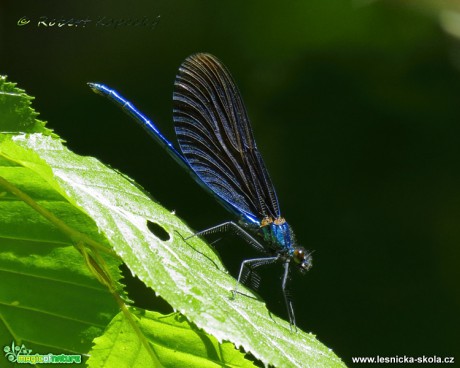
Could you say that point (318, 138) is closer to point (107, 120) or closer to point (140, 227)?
point (107, 120)

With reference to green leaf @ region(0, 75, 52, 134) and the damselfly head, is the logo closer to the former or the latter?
green leaf @ region(0, 75, 52, 134)

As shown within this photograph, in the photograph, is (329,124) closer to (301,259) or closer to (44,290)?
(301,259)

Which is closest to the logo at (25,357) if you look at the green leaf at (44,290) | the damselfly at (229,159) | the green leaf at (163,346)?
the green leaf at (44,290)

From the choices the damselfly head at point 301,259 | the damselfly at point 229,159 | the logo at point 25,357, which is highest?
the damselfly at point 229,159

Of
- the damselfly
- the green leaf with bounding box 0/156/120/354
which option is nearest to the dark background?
the damselfly

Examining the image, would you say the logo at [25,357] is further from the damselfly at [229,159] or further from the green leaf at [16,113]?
the damselfly at [229,159]

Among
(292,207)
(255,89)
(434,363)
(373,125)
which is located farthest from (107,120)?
(434,363)
